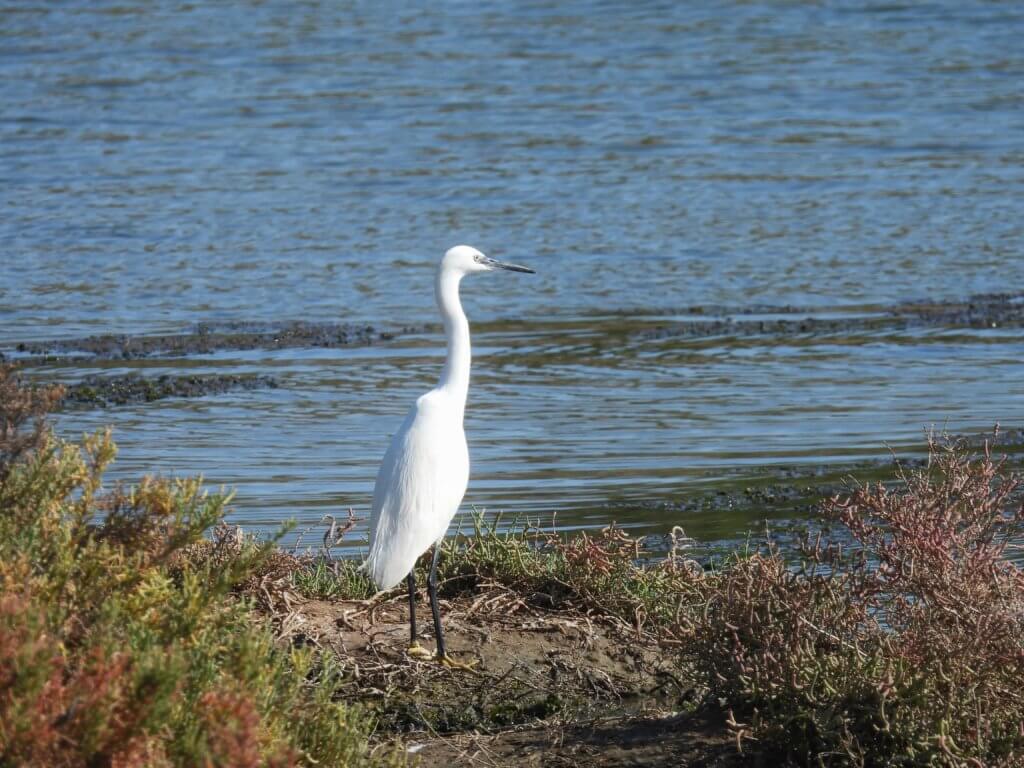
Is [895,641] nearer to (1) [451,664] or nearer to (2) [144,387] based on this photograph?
(1) [451,664]

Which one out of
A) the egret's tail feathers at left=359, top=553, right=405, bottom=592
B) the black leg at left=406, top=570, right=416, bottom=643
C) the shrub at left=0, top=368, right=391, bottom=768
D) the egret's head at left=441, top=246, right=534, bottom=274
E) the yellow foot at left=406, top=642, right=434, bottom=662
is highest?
the egret's head at left=441, top=246, right=534, bottom=274

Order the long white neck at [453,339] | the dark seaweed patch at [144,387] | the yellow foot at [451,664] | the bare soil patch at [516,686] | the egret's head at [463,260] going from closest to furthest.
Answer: the bare soil patch at [516,686] < the yellow foot at [451,664] < the long white neck at [453,339] < the egret's head at [463,260] < the dark seaweed patch at [144,387]

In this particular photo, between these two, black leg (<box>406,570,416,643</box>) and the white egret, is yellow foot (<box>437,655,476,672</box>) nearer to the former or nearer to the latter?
the white egret

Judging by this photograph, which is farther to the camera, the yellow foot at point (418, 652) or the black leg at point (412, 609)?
the black leg at point (412, 609)

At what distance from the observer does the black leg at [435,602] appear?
20.3ft

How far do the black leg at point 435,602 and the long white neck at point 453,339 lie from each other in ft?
2.22

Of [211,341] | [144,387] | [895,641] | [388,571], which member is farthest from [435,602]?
[211,341]

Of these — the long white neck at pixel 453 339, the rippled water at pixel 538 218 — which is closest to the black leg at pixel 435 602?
the long white neck at pixel 453 339

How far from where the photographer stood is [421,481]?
6484 millimetres

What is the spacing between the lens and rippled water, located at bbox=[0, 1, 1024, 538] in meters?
10.5

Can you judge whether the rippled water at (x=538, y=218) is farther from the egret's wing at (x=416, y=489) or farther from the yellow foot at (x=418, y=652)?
the yellow foot at (x=418, y=652)

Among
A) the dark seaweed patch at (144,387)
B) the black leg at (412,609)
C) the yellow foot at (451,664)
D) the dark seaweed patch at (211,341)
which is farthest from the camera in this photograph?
the dark seaweed patch at (211,341)

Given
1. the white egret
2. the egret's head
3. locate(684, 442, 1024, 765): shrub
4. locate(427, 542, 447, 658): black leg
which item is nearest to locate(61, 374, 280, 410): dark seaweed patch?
the egret's head

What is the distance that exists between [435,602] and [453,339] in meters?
1.19
